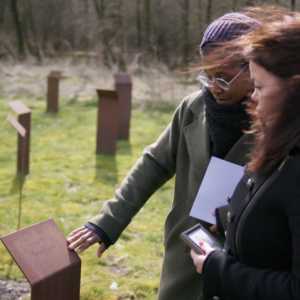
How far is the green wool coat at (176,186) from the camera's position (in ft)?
7.86

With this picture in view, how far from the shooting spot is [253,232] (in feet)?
5.50

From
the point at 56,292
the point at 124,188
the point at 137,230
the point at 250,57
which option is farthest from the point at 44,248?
the point at 137,230

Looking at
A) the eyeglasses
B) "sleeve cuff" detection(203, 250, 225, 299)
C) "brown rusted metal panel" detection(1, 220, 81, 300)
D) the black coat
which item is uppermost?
the eyeglasses

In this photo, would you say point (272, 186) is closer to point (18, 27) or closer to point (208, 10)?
point (208, 10)

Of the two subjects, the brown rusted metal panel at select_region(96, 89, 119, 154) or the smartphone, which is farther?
the brown rusted metal panel at select_region(96, 89, 119, 154)

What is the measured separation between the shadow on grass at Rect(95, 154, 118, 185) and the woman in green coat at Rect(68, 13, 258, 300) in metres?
4.65

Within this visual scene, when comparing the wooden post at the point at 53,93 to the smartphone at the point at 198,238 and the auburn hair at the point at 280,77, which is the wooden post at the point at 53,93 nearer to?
the smartphone at the point at 198,238

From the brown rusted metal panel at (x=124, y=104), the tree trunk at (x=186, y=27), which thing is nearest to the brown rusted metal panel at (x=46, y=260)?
the brown rusted metal panel at (x=124, y=104)

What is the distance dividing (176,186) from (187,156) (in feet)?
0.45

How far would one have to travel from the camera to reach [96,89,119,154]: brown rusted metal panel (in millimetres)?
8188

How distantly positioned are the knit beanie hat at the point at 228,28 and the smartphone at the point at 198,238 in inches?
27.5

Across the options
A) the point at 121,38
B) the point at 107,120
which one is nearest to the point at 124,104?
the point at 107,120

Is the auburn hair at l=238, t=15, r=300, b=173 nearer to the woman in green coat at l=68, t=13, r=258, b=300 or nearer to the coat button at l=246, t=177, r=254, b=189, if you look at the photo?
the coat button at l=246, t=177, r=254, b=189

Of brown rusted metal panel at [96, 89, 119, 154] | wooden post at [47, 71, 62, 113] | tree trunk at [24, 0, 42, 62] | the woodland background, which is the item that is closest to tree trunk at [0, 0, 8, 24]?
the woodland background
